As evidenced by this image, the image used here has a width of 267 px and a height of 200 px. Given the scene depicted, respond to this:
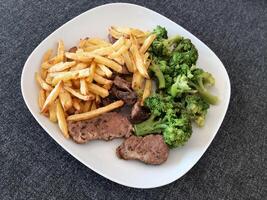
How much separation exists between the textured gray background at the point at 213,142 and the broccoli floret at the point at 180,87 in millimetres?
287

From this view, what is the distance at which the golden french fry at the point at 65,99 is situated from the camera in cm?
148

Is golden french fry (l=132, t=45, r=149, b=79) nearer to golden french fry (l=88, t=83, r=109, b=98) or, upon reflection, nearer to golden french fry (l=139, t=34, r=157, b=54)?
golden french fry (l=139, t=34, r=157, b=54)

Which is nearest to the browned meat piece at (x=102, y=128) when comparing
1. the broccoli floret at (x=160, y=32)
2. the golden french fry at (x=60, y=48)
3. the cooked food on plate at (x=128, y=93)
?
the cooked food on plate at (x=128, y=93)

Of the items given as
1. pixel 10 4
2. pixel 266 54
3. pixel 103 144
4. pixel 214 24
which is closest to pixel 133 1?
pixel 214 24

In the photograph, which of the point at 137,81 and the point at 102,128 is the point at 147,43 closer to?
the point at 137,81

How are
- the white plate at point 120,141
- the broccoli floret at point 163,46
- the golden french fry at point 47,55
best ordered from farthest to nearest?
the broccoli floret at point 163,46 < the golden french fry at point 47,55 < the white plate at point 120,141

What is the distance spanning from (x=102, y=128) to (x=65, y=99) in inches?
7.8

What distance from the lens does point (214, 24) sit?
7.00 feet

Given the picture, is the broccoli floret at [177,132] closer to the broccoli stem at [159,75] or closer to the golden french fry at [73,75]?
the broccoli stem at [159,75]

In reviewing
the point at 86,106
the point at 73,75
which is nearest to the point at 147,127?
the point at 86,106

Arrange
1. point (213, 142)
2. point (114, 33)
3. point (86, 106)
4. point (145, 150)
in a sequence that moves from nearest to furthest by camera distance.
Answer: point (145, 150), point (86, 106), point (213, 142), point (114, 33)

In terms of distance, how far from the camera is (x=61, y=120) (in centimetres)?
146

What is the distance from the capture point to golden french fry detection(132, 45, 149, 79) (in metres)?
1.61

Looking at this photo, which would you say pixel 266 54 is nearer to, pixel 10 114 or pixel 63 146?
pixel 63 146
